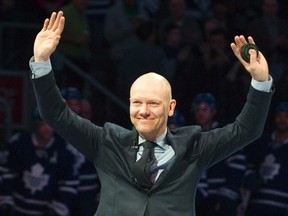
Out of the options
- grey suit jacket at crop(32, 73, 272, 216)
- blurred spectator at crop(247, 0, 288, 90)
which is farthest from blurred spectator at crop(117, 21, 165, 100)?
grey suit jacket at crop(32, 73, 272, 216)

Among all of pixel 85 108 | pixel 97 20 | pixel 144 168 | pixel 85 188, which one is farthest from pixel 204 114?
pixel 144 168

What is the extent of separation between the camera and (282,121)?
12297mm

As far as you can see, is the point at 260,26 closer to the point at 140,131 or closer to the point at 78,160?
the point at 78,160

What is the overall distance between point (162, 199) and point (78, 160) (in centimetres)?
571

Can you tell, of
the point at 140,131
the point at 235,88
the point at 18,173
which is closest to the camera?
the point at 140,131

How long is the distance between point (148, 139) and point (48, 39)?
Answer: 75 cm

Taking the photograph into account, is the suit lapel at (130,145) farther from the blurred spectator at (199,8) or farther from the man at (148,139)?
the blurred spectator at (199,8)

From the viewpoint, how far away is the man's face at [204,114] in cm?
Answer: 1216

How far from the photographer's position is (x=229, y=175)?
1238 cm

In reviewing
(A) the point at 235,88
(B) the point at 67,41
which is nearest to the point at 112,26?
(B) the point at 67,41

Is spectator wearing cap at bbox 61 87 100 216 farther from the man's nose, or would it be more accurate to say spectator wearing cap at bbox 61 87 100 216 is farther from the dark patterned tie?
the man's nose

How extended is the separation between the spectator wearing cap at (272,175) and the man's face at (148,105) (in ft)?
18.8

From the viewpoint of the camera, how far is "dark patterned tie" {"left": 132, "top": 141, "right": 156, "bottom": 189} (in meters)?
6.68

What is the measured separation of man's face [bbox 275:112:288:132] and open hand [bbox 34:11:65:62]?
5.92m
